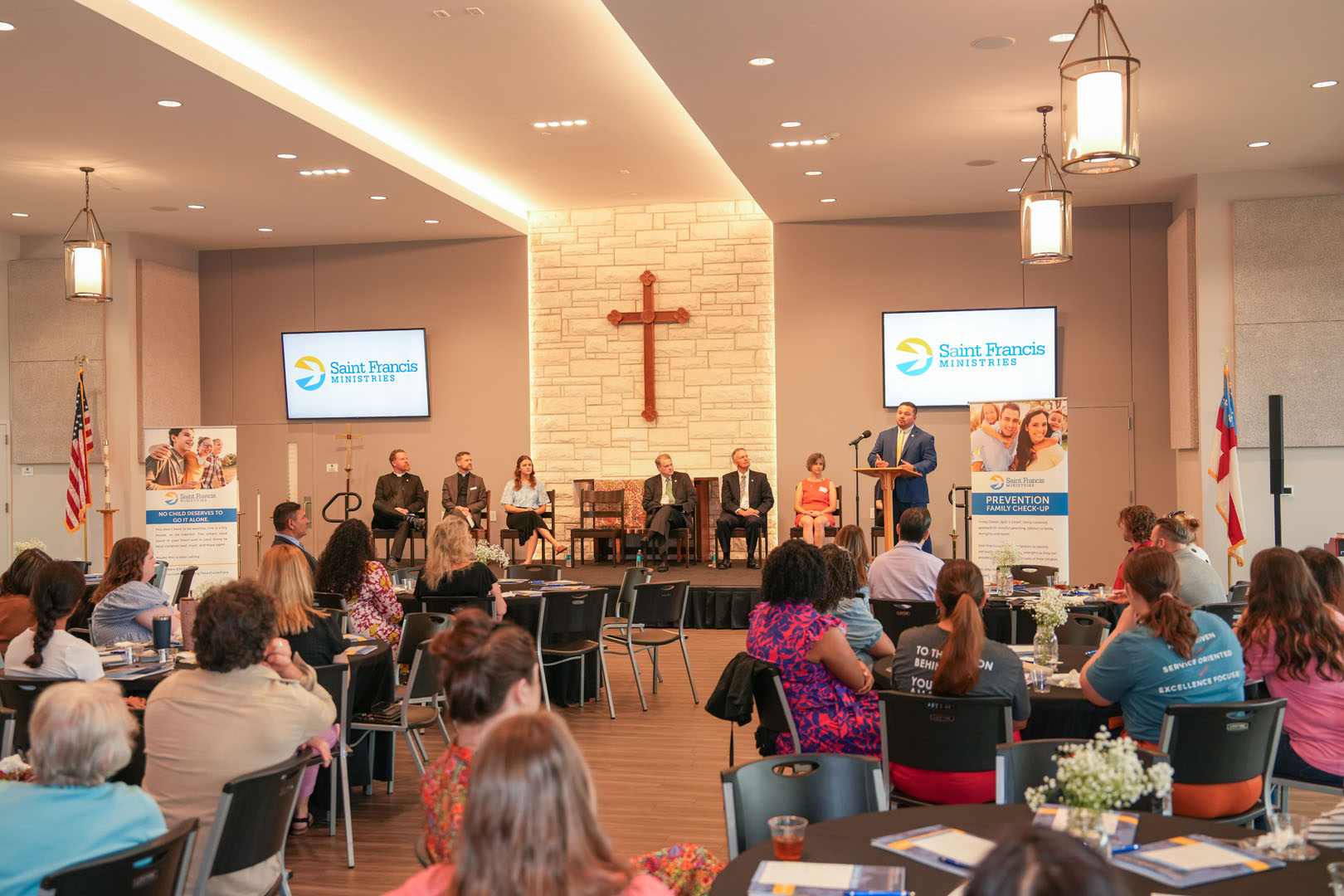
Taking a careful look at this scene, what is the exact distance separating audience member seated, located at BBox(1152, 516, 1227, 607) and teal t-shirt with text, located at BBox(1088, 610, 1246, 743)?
201 cm

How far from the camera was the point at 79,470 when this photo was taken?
11.7 m

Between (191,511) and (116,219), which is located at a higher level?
(116,219)

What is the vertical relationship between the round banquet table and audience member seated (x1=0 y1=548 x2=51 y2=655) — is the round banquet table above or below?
below

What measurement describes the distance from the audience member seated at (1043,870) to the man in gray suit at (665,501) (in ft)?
35.1

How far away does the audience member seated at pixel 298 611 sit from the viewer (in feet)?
15.8

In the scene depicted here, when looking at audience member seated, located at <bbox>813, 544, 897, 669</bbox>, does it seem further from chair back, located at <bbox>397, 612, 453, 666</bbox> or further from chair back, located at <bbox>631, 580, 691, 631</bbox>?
chair back, located at <bbox>631, 580, 691, 631</bbox>

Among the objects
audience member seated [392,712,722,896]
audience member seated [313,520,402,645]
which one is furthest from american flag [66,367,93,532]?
audience member seated [392,712,722,896]

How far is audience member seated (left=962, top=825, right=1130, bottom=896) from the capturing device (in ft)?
3.93

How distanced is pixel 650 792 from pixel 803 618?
68.5 inches

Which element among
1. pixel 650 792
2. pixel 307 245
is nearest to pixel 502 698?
pixel 650 792

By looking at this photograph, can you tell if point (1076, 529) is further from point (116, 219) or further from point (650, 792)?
point (116, 219)

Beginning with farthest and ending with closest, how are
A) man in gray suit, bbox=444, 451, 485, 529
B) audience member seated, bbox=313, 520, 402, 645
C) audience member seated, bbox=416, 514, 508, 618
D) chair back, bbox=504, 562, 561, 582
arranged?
man in gray suit, bbox=444, 451, 485, 529
chair back, bbox=504, 562, 561, 582
audience member seated, bbox=416, 514, 508, 618
audience member seated, bbox=313, 520, 402, 645

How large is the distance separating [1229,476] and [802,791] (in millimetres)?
8428

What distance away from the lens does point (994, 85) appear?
799 centimetres
